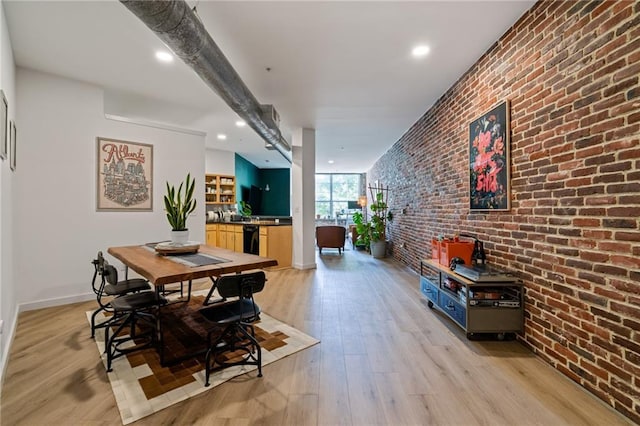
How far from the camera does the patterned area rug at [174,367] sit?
5.74 ft

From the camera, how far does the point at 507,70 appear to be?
8.63ft

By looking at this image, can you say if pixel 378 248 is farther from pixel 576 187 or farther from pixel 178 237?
pixel 576 187

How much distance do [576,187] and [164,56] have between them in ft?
12.7

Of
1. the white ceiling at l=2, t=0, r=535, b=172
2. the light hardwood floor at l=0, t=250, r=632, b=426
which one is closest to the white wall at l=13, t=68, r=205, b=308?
the white ceiling at l=2, t=0, r=535, b=172

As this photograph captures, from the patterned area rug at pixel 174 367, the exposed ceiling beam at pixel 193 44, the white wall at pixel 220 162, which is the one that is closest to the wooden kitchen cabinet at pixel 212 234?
the white wall at pixel 220 162

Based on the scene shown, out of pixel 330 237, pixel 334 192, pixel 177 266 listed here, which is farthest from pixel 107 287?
pixel 334 192

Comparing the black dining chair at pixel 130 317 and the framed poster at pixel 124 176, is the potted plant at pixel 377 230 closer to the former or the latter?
the framed poster at pixel 124 176

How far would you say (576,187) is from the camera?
75.8 inches

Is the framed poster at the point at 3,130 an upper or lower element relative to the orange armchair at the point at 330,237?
upper

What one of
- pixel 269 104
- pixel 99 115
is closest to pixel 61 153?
pixel 99 115

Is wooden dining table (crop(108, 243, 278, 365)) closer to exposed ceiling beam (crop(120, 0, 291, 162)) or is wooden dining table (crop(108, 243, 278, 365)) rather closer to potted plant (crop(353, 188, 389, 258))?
exposed ceiling beam (crop(120, 0, 291, 162))

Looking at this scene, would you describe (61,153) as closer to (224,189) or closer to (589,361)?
(224,189)

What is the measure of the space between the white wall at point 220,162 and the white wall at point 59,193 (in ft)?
12.1

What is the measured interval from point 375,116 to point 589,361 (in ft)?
13.5
